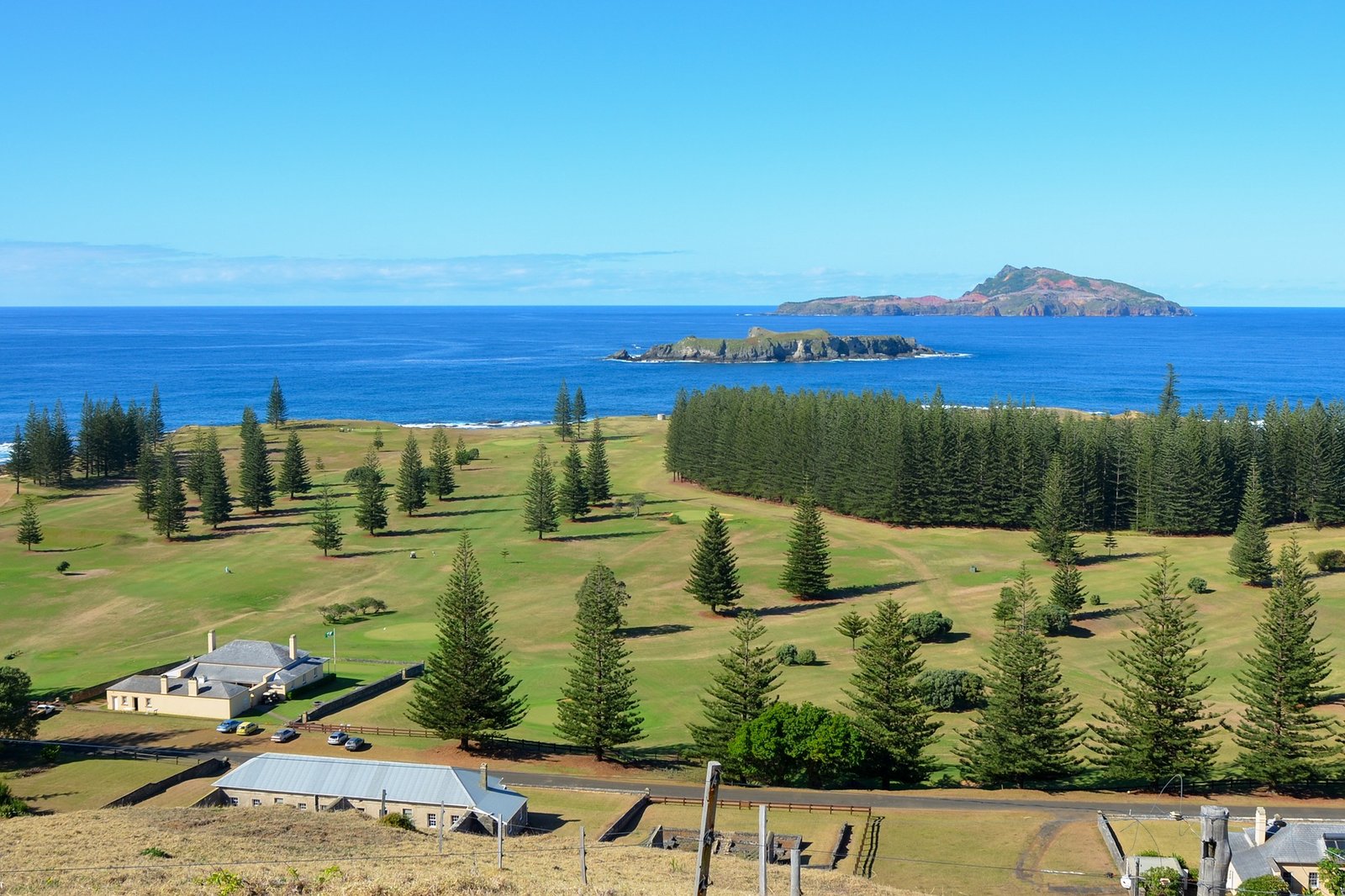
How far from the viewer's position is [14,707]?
44.4 m

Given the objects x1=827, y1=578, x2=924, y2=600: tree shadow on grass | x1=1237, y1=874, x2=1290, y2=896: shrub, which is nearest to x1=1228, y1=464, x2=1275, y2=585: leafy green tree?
x1=827, y1=578, x2=924, y2=600: tree shadow on grass

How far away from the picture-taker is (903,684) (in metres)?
44.0

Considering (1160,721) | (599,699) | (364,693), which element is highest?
(599,699)

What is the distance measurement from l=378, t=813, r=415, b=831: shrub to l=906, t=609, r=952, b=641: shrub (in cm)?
3570

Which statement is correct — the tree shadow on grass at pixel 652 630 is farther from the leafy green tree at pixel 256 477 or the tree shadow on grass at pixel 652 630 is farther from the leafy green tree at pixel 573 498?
the leafy green tree at pixel 256 477

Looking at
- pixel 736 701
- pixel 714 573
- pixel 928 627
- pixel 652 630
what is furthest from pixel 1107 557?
pixel 736 701

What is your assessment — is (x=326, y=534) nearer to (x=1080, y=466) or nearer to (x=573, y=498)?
(x=573, y=498)

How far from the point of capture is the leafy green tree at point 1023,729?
4144 cm

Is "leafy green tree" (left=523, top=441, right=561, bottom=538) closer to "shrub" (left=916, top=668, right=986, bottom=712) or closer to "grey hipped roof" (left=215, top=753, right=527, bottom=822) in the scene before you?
"shrub" (left=916, top=668, right=986, bottom=712)

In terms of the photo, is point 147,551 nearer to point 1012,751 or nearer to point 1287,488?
point 1012,751

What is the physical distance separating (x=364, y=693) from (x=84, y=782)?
16255 mm

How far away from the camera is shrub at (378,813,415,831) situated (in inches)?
1321

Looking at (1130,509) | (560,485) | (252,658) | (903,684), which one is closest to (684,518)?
(560,485)

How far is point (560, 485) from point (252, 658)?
49527 millimetres
